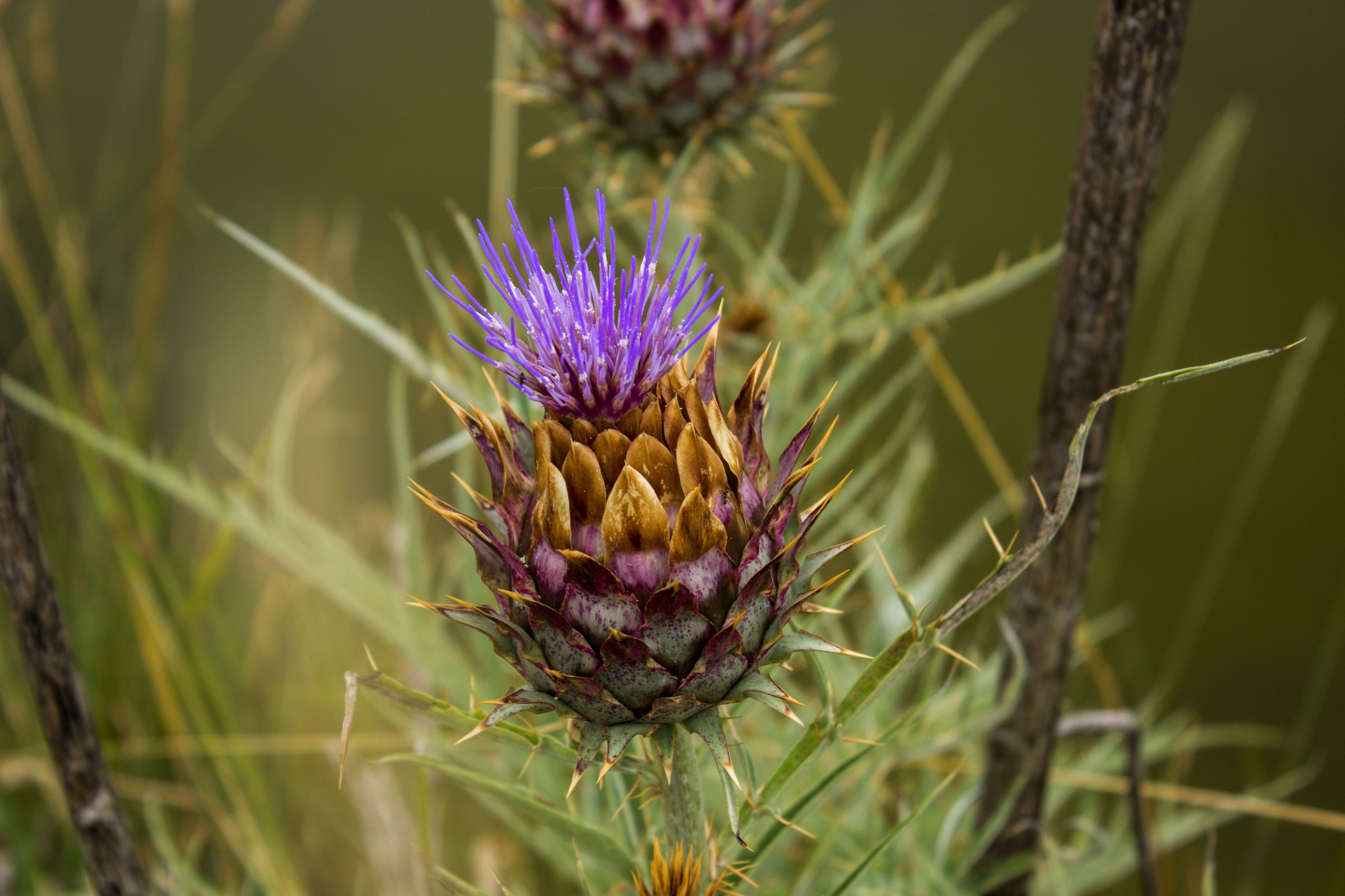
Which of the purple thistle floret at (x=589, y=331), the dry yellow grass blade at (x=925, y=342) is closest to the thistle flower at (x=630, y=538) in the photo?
the purple thistle floret at (x=589, y=331)

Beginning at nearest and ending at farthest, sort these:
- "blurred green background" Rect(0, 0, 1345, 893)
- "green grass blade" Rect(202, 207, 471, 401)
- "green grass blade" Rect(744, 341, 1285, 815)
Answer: "green grass blade" Rect(744, 341, 1285, 815), "green grass blade" Rect(202, 207, 471, 401), "blurred green background" Rect(0, 0, 1345, 893)

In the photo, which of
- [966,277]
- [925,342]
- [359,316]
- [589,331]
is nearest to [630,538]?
[589,331]

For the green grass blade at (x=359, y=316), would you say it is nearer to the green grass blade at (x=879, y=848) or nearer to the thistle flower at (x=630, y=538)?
the thistle flower at (x=630, y=538)

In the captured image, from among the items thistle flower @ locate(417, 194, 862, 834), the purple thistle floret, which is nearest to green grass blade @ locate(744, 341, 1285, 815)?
thistle flower @ locate(417, 194, 862, 834)

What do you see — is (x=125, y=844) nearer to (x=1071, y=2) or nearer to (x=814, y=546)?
(x=814, y=546)

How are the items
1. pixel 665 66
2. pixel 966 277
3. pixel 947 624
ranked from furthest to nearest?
pixel 966 277 < pixel 665 66 < pixel 947 624

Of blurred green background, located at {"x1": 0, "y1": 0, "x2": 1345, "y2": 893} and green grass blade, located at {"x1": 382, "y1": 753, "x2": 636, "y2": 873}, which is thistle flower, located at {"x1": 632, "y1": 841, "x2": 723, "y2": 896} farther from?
blurred green background, located at {"x1": 0, "y1": 0, "x2": 1345, "y2": 893}

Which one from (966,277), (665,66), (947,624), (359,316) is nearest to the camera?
(947,624)

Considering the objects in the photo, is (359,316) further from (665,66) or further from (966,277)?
(966,277)
